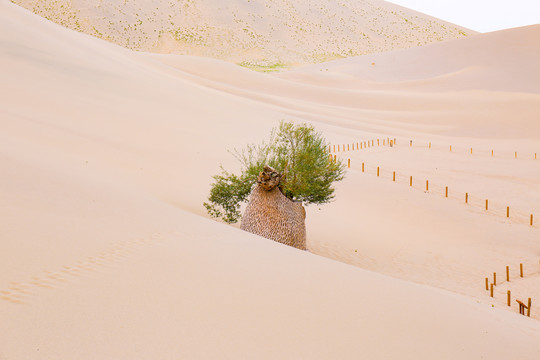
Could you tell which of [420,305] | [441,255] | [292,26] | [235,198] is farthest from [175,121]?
[292,26]

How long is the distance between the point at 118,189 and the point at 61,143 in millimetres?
6407

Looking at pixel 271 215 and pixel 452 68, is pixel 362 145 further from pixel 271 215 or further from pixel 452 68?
pixel 452 68

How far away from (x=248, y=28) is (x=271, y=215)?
114354mm

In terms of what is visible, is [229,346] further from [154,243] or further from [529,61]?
[529,61]

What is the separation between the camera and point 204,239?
8.36m

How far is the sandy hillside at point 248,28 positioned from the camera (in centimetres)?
10725

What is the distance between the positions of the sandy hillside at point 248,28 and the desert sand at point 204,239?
70.0 metres

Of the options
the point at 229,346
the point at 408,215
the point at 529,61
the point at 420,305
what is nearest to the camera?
the point at 229,346

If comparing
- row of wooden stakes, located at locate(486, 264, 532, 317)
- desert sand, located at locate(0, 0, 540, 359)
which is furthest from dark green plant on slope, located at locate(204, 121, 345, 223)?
row of wooden stakes, located at locate(486, 264, 532, 317)

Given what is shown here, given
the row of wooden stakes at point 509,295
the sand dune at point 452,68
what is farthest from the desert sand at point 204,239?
the sand dune at point 452,68

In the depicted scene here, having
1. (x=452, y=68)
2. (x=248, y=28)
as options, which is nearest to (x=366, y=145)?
(x=452, y=68)

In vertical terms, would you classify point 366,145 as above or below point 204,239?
above

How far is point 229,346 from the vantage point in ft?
16.4

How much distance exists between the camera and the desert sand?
17.3ft
